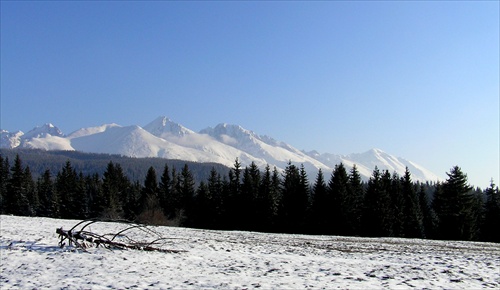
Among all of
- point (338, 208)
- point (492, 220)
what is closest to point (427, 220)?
point (492, 220)

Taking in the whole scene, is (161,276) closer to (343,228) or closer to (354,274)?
(354,274)

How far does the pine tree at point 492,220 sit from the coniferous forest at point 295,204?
0.17m

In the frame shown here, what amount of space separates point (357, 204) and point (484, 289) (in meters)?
55.9

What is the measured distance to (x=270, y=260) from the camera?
17.5m

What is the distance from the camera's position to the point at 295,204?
7075 cm

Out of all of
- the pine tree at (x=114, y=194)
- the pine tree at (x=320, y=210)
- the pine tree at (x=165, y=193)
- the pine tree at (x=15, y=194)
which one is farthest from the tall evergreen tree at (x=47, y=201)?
the pine tree at (x=320, y=210)

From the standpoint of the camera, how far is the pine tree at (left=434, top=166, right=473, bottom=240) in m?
56.8

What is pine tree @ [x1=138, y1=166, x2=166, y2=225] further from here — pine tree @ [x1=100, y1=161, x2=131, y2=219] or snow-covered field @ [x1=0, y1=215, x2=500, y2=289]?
snow-covered field @ [x1=0, y1=215, x2=500, y2=289]

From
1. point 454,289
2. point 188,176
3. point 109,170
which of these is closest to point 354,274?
point 454,289

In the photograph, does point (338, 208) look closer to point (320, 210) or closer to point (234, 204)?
point (320, 210)

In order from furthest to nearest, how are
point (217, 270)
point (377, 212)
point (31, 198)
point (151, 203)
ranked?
point (31, 198) < point (151, 203) < point (377, 212) < point (217, 270)

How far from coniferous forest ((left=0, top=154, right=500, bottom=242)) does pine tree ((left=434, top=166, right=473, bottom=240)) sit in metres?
0.13

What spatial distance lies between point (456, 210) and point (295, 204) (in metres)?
26.3

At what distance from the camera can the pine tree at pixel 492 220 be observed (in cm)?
6297
